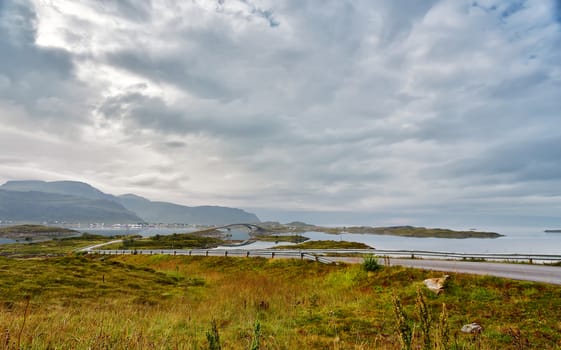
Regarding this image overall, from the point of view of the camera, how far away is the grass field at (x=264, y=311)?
701cm

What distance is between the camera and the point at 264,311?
11.7 metres

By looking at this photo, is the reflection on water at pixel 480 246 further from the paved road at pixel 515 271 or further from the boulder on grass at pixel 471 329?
the boulder on grass at pixel 471 329

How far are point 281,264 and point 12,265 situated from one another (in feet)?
65.2

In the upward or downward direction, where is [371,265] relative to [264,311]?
upward

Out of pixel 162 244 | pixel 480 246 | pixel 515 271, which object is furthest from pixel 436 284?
pixel 480 246

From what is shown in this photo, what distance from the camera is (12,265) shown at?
64.2ft

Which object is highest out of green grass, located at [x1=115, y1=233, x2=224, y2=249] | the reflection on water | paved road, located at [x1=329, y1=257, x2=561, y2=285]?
paved road, located at [x1=329, y1=257, x2=561, y2=285]

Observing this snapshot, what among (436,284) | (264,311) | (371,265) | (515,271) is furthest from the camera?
(371,265)

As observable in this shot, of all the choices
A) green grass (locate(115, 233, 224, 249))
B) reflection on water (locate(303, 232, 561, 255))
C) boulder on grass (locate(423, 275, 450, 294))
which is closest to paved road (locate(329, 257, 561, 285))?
boulder on grass (locate(423, 275, 450, 294))

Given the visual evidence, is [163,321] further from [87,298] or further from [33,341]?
[87,298]

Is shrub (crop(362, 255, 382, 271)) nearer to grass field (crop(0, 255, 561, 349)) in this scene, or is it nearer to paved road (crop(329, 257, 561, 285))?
grass field (crop(0, 255, 561, 349))

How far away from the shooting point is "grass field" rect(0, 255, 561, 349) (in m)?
7.01

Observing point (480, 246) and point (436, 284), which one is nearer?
point (436, 284)

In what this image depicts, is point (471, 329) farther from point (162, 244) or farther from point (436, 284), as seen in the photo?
point (162, 244)
